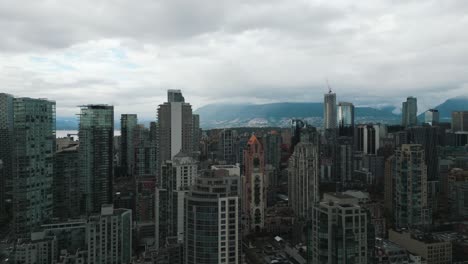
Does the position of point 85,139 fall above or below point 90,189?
above

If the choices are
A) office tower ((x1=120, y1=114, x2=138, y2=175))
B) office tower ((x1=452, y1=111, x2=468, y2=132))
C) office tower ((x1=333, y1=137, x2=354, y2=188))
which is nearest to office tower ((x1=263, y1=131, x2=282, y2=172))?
office tower ((x1=333, y1=137, x2=354, y2=188))

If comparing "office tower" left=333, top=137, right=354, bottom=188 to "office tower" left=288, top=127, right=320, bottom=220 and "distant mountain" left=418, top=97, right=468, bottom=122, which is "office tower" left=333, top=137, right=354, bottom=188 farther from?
"distant mountain" left=418, top=97, right=468, bottom=122

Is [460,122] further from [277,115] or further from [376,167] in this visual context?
[277,115]

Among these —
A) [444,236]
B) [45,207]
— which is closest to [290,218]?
[444,236]

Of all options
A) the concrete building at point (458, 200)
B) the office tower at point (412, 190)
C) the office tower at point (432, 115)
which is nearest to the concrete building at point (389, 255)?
the office tower at point (412, 190)

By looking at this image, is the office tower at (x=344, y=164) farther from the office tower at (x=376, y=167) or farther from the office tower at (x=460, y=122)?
the office tower at (x=460, y=122)

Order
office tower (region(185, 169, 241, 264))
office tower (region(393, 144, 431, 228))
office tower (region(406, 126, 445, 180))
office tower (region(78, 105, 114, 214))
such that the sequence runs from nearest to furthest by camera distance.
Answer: office tower (region(185, 169, 241, 264)) → office tower (region(393, 144, 431, 228)) → office tower (region(78, 105, 114, 214)) → office tower (region(406, 126, 445, 180))

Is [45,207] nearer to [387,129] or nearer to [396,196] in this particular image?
[396,196]
